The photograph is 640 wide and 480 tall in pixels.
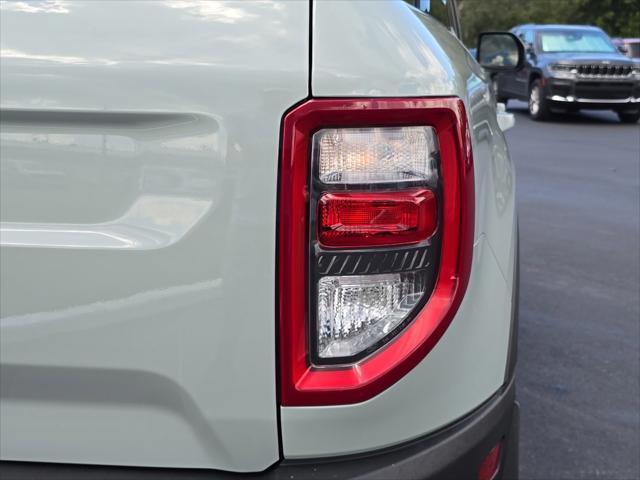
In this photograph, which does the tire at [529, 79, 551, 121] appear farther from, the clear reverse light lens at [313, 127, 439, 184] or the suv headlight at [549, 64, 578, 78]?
the clear reverse light lens at [313, 127, 439, 184]

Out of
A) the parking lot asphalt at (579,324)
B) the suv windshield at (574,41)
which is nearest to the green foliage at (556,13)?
the suv windshield at (574,41)

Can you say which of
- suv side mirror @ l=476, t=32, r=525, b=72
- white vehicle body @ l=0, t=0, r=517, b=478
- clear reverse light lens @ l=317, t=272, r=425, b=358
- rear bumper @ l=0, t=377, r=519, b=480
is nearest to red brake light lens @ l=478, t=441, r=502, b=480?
rear bumper @ l=0, t=377, r=519, b=480

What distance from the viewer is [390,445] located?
130cm

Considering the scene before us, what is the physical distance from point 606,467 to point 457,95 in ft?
6.67

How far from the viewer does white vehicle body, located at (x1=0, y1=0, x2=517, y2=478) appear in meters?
1.17

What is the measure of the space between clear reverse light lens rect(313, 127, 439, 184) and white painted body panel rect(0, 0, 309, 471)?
84mm

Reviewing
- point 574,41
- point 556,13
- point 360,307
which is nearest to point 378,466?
point 360,307

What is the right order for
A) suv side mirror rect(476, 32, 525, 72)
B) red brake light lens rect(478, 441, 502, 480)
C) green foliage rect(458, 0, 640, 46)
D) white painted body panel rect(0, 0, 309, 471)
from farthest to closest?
1. green foliage rect(458, 0, 640, 46)
2. suv side mirror rect(476, 32, 525, 72)
3. red brake light lens rect(478, 441, 502, 480)
4. white painted body panel rect(0, 0, 309, 471)

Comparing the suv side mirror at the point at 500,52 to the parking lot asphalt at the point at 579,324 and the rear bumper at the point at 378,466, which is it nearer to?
the parking lot asphalt at the point at 579,324

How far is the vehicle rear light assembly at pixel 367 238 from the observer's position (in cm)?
119

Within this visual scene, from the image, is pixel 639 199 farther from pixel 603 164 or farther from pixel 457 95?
pixel 457 95

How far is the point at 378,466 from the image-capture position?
1.29 m

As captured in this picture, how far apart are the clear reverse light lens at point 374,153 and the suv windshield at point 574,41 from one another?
14113mm

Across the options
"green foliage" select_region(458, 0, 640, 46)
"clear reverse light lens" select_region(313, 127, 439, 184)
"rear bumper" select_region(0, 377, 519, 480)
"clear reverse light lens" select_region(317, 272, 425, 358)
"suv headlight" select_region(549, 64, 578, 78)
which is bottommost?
"suv headlight" select_region(549, 64, 578, 78)
